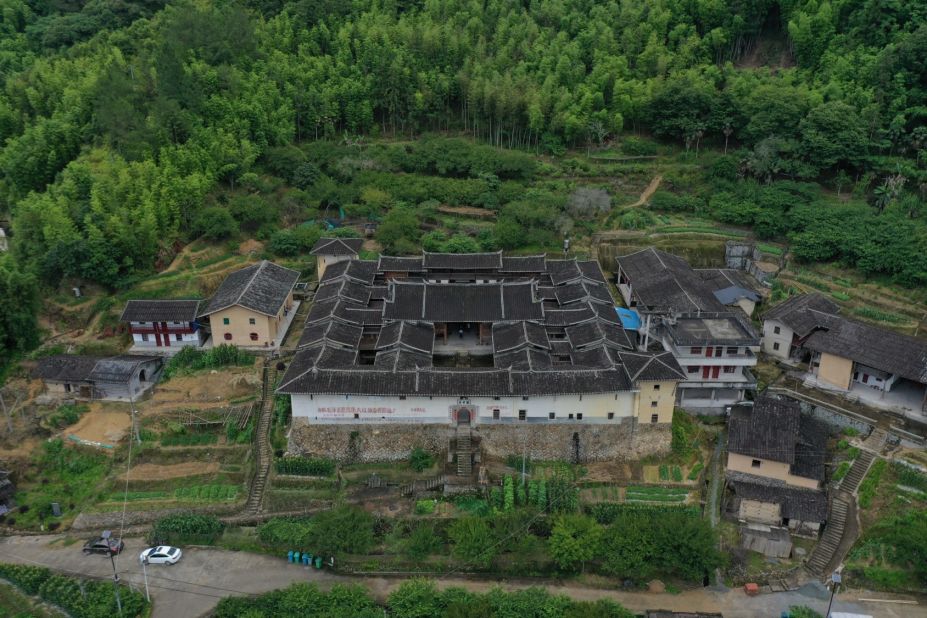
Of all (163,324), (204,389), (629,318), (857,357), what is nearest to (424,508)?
(204,389)

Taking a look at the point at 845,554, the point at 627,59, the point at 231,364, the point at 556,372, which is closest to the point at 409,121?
the point at 627,59

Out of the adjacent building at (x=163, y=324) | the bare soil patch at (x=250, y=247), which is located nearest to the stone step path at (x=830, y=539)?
the adjacent building at (x=163, y=324)

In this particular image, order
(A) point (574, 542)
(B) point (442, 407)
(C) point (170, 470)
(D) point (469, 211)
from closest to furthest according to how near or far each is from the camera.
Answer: (A) point (574, 542) < (C) point (170, 470) < (B) point (442, 407) < (D) point (469, 211)

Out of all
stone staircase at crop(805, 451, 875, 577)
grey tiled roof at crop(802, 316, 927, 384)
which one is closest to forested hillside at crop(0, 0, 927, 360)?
grey tiled roof at crop(802, 316, 927, 384)

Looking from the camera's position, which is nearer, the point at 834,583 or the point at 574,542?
the point at 834,583

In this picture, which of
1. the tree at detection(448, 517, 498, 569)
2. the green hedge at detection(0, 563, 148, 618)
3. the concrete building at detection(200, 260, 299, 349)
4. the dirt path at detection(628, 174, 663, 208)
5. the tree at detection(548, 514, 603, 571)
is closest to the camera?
the green hedge at detection(0, 563, 148, 618)

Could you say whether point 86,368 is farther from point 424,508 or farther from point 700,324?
point 700,324

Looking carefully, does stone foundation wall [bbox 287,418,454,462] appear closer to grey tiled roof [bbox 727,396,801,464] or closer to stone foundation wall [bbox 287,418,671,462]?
stone foundation wall [bbox 287,418,671,462]
